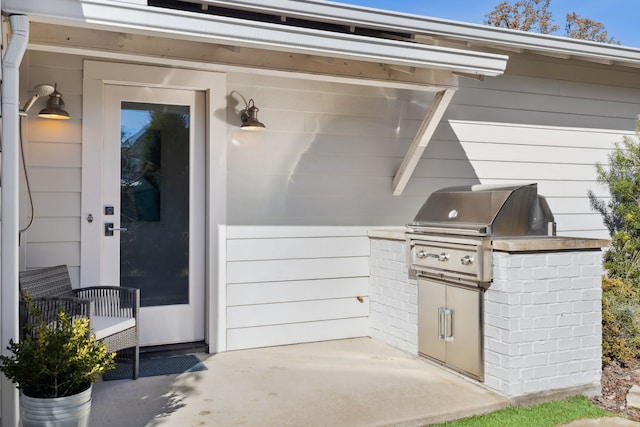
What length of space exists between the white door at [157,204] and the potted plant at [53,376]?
165 cm

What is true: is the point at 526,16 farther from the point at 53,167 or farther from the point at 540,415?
the point at 53,167

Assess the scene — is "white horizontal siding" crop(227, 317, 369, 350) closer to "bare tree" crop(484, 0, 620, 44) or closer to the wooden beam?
the wooden beam

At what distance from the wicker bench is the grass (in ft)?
6.42

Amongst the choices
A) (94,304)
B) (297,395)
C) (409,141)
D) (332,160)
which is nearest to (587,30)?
(409,141)

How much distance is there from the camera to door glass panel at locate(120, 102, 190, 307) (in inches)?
159

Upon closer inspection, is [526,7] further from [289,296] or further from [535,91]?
[289,296]

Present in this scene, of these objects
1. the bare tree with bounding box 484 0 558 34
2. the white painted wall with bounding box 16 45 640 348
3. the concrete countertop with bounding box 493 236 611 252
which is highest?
the bare tree with bounding box 484 0 558 34

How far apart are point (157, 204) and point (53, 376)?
6.53 ft

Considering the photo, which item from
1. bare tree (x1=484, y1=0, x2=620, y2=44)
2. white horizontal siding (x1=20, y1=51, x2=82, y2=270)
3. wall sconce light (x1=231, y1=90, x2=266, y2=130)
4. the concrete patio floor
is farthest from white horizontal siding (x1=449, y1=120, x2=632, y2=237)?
bare tree (x1=484, y1=0, x2=620, y2=44)

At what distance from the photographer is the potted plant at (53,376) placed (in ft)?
7.46

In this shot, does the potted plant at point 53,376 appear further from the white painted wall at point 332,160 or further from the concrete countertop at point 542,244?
the concrete countertop at point 542,244

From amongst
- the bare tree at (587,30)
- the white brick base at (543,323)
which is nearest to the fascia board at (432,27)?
the white brick base at (543,323)

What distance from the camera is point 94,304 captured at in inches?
135

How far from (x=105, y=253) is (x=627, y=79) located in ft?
18.2
